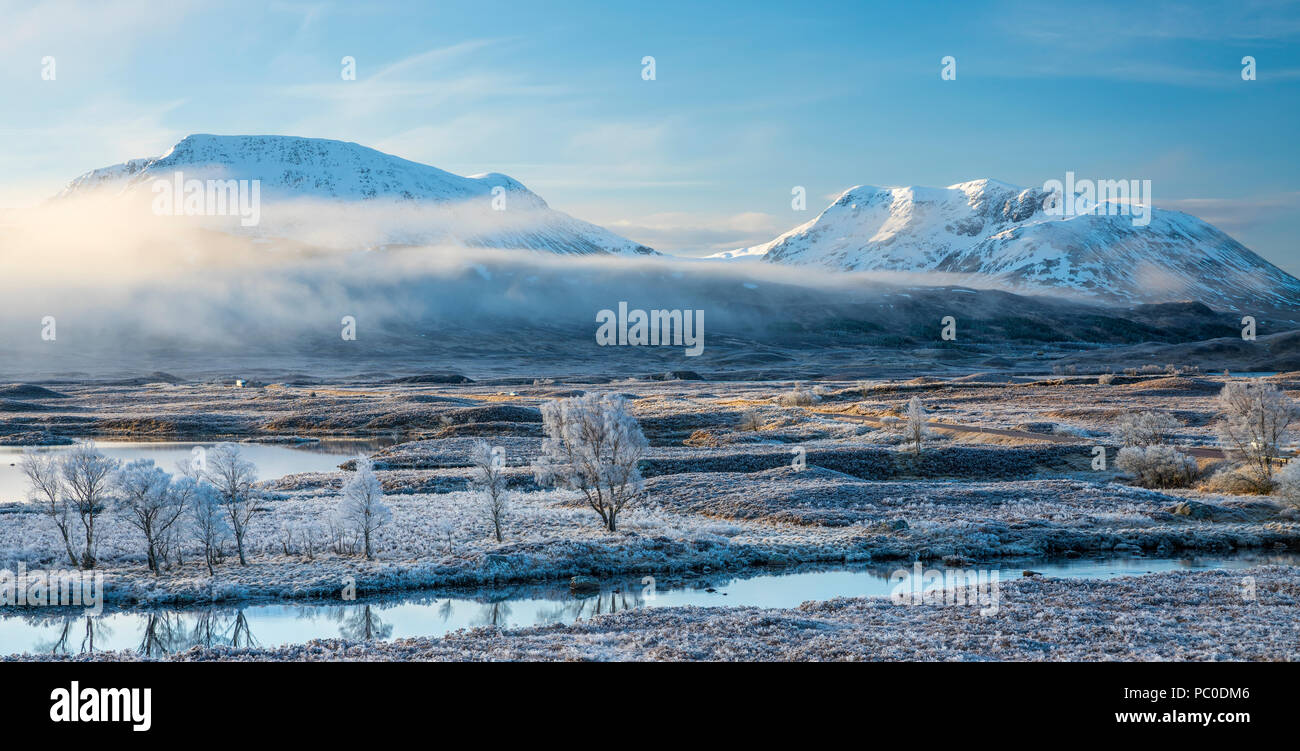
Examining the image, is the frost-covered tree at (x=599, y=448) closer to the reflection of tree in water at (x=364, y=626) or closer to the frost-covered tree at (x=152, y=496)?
the reflection of tree in water at (x=364, y=626)

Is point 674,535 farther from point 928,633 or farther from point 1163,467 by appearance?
point 1163,467

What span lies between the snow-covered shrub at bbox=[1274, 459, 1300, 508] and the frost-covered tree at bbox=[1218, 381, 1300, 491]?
5.47 m

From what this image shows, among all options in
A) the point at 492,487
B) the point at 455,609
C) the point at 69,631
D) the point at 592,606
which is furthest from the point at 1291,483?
the point at 69,631

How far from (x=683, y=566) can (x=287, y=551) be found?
13088mm

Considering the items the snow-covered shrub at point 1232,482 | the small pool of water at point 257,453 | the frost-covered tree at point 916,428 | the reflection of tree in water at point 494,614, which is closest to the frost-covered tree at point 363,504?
the reflection of tree in water at point 494,614

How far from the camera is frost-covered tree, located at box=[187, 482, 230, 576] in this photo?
2944cm

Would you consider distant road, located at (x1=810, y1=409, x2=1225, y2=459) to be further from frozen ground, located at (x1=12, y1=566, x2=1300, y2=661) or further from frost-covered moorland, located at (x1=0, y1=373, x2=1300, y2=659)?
frozen ground, located at (x1=12, y1=566, x2=1300, y2=661)

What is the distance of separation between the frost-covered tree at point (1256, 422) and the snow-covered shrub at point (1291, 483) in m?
5.47

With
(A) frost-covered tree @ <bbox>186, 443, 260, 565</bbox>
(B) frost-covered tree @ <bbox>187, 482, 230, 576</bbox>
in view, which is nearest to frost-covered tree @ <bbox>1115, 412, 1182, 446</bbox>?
(A) frost-covered tree @ <bbox>186, 443, 260, 565</bbox>

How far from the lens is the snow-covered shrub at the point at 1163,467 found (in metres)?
43.8

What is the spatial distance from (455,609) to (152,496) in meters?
10.7

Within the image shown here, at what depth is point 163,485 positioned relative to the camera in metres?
29.5
